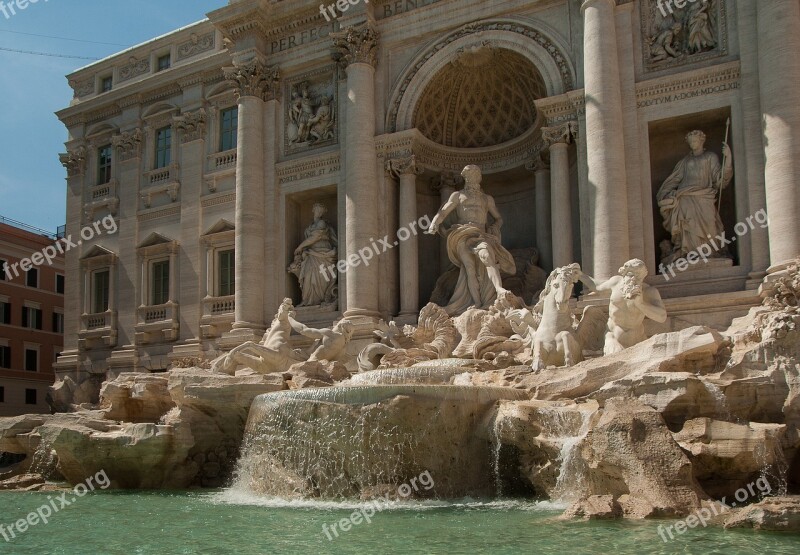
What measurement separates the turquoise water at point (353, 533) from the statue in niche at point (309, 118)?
13.1 m

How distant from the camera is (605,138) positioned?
59.2ft

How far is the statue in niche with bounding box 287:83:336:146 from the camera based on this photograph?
23125 millimetres

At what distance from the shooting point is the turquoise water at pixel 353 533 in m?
8.24

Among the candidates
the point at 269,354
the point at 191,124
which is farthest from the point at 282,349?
the point at 191,124

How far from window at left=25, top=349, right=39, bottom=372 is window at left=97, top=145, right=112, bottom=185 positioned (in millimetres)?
13524

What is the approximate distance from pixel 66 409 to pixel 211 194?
27.1 feet

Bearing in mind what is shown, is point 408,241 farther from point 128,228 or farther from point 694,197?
point 128,228

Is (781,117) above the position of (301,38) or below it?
below

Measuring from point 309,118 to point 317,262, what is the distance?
4.04 m

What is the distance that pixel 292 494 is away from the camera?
1295 centimetres

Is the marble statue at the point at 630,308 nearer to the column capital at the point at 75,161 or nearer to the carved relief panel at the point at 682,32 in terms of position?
the carved relief panel at the point at 682,32

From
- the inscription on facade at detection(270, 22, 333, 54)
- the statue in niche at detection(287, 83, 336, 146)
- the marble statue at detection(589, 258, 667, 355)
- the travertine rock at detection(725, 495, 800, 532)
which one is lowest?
the travertine rock at detection(725, 495, 800, 532)

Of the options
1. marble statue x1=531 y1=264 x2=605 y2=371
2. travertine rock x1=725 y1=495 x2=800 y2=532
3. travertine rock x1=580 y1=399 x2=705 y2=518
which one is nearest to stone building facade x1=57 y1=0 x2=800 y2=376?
marble statue x1=531 y1=264 x2=605 y2=371

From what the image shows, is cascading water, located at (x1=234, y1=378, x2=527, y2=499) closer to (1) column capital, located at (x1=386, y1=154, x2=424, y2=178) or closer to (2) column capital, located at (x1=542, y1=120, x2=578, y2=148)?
(2) column capital, located at (x1=542, y1=120, x2=578, y2=148)
